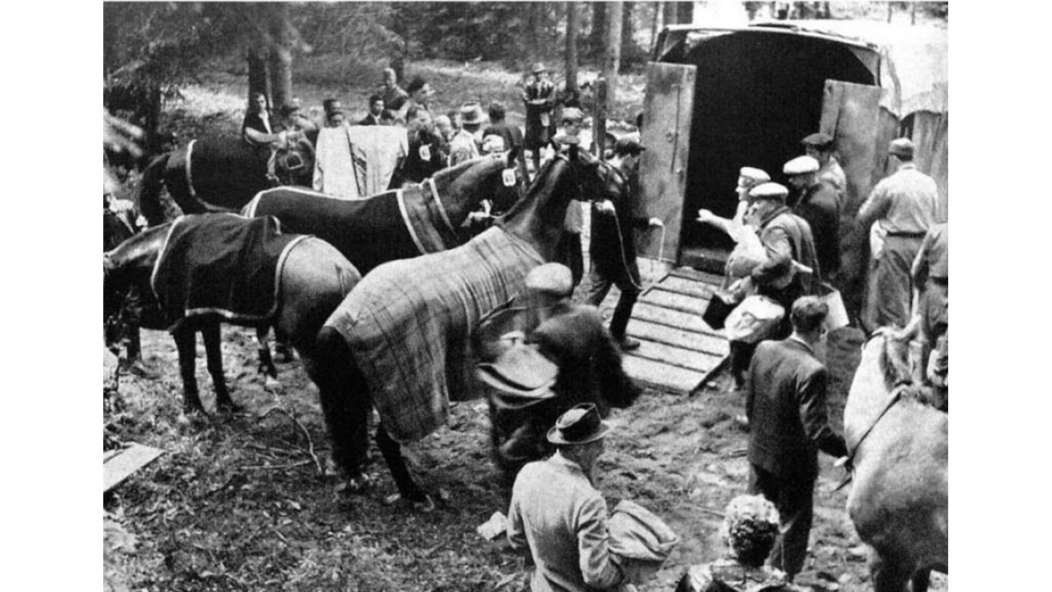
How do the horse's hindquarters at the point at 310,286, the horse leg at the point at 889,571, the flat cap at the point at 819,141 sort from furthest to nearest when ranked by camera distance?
1. the horse's hindquarters at the point at 310,286
2. the flat cap at the point at 819,141
3. the horse leg at the point at 889,571

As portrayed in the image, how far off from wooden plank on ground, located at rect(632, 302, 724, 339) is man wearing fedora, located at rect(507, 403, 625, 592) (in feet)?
3.14

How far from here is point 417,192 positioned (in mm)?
Answer: 5055

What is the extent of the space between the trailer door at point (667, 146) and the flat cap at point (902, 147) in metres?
0.88

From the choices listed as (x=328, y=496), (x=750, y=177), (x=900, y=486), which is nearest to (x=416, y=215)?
(x=328, y=496)

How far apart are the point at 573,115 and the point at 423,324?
1.13m

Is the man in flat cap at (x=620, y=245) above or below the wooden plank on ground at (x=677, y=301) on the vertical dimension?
above

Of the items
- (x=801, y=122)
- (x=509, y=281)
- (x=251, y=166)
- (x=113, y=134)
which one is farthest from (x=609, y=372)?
(x=113, y=134)

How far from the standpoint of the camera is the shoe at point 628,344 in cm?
486

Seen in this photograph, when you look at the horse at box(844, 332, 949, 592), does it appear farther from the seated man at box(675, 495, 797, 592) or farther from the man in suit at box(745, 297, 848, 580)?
the seated man at box(675, 495, 797, 592)

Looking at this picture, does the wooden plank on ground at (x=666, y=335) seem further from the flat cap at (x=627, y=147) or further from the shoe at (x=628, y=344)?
the flat cap at (x=627, y=147)

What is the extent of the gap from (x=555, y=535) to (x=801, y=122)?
2.10 m

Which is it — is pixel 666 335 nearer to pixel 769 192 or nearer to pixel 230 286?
pixel 769 192

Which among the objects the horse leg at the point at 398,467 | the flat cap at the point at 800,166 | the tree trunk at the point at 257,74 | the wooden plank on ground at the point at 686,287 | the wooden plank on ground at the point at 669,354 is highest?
the tree trunk at the point at 257,74

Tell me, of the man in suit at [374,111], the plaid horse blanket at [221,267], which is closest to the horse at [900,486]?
the man in suit at [374,111]
